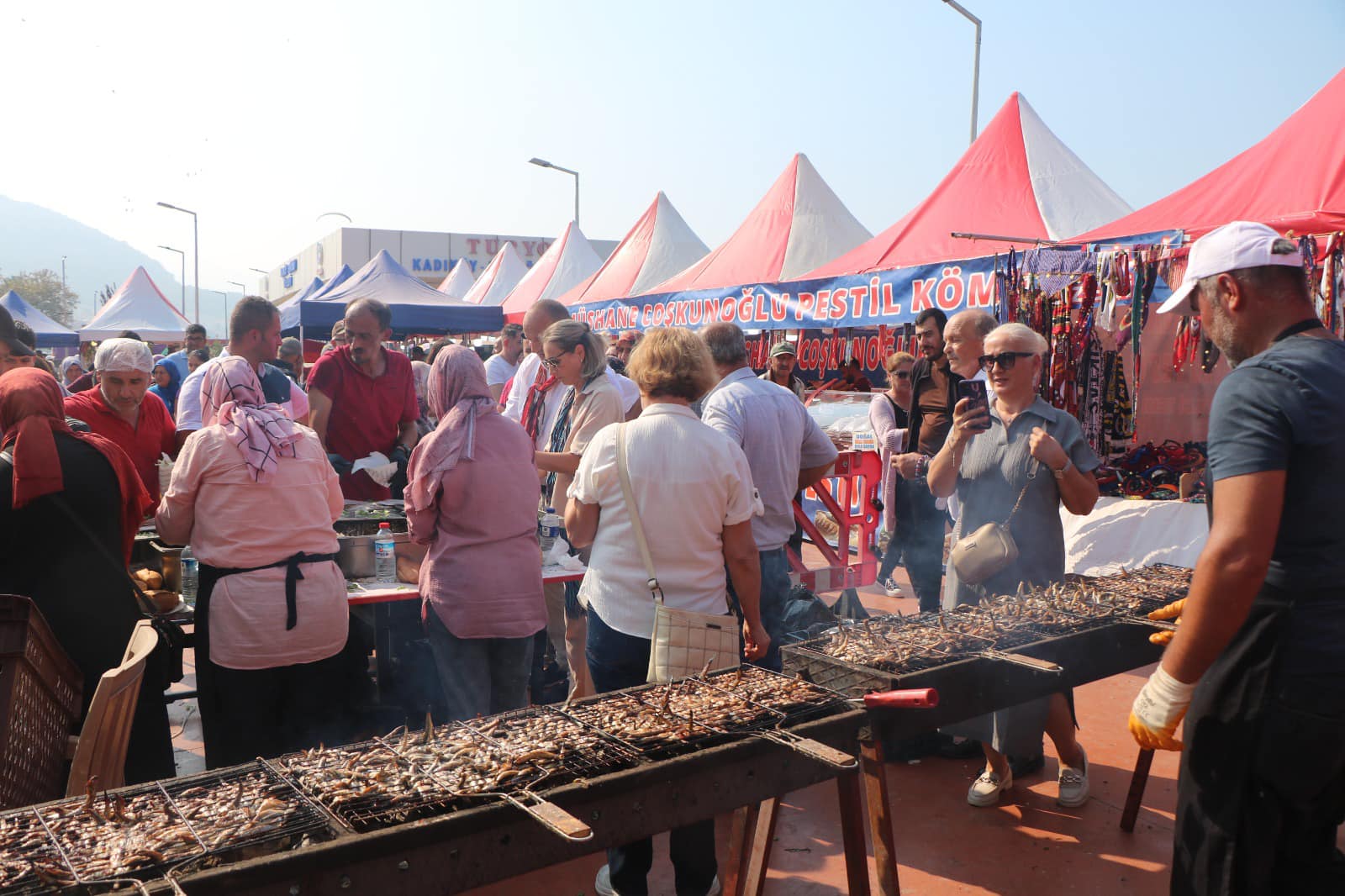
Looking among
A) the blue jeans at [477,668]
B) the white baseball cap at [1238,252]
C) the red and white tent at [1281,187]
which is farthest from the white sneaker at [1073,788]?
the red and white tent at [1281,187]

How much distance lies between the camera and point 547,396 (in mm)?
5199

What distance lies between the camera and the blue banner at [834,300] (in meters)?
7.82

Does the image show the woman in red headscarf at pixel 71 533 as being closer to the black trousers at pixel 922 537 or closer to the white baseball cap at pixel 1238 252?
the white baseball cap at pixel 1238 252

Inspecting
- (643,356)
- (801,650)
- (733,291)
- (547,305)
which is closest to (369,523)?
(547,305)

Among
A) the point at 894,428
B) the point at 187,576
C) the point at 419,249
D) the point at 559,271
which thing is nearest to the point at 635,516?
the point at 187,576

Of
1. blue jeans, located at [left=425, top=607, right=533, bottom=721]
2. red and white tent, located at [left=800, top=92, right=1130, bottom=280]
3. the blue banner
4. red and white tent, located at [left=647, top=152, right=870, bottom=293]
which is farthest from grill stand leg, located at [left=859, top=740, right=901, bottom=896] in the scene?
red and white tent, located at [left=647, top=152, right=870, bottom=293]

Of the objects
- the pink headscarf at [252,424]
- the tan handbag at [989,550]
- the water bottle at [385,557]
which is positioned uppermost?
the pink headscarf at [252,424]

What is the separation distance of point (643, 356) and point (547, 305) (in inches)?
93.1

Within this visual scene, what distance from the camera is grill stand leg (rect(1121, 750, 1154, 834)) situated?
3.88 metres

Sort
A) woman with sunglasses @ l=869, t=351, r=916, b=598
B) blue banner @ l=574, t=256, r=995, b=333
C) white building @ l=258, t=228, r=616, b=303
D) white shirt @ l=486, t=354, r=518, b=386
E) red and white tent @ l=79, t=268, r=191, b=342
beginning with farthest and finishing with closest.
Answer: white building @ l=258, t=228, r=616, b=303, red and white tent @ l=79, t=268, r=191, b=342, white shirt @ l=486, t=354, r=518, b=386, blue banner @ l=574, t=256, r=995, b=333, woman with sunglasses @ l=869, t=351, r=916, b=598

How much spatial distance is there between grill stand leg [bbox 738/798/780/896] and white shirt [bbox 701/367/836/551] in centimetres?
157

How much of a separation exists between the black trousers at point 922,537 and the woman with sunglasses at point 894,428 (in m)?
0.14

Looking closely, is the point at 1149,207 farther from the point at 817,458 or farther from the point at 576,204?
the point at 576,204

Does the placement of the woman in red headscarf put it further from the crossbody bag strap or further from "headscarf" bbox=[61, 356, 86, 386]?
"headscarf" bbox=[61, 356, 86, 386]
